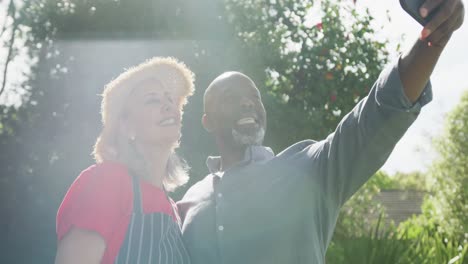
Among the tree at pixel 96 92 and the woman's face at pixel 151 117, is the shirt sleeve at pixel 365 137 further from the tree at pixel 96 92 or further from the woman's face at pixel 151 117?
the tree at pixel 96 92

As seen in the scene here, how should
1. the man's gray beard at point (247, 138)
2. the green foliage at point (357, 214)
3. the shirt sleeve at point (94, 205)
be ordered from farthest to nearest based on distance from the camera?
the green foliage at point (357, 214), the man's gray beard at point (247, 138), the shirt sleeve at point (94, 205)

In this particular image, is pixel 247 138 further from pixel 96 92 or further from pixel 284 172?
pixel 96 92

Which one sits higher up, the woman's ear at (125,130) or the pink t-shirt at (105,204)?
the woman's ear at (125,130)

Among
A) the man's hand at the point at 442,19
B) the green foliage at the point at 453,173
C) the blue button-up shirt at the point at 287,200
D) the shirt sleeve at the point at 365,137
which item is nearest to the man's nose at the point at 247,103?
the blue button-up shirt at the point at 287,200

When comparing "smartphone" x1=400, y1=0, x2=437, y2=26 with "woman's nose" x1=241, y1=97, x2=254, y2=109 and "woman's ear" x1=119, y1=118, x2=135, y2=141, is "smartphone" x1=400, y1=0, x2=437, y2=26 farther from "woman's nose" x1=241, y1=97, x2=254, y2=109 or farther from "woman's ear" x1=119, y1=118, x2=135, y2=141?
"woman's ear" x1=119, y1=118, x2=135, y2=141

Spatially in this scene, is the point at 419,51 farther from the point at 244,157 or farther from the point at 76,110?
the point at 76,110

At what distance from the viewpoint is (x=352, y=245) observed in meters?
6.96

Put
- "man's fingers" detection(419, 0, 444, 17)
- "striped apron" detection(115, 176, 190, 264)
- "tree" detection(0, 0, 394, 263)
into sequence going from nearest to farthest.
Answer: "man's fingers" detection(419, 0, 444, 17), "striped apron" detection(115, 176, 190, 264), "tree" detection(0, 0, 394, 263)

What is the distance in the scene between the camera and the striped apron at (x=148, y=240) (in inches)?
102

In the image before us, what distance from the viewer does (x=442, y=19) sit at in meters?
1.93

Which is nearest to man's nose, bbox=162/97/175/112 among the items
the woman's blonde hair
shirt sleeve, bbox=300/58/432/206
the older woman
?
the older woman

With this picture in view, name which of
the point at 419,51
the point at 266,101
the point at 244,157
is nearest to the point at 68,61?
the point at 266,101

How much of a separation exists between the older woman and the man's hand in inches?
53.8

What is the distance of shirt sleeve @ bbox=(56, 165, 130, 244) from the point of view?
8.16 ft
